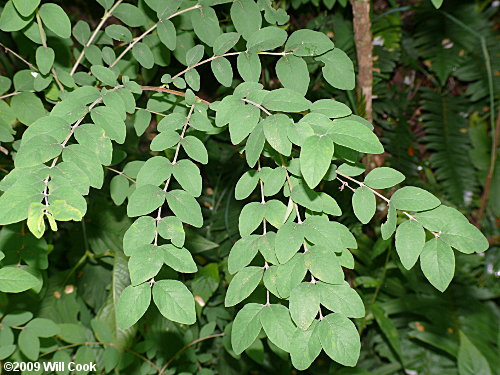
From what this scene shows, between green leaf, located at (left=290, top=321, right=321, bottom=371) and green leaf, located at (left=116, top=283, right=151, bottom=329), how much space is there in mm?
203

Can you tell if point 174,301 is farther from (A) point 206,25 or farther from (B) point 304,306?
(A) point 206,25

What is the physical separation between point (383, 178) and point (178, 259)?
33cm

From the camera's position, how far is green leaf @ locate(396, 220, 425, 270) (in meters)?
0.70

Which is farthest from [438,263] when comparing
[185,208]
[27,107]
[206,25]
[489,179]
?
[489,179]

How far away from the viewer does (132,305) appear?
2.15ft

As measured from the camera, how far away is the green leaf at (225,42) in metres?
0.86

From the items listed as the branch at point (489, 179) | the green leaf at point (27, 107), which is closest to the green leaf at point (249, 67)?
the green leaf at point (27, 107)

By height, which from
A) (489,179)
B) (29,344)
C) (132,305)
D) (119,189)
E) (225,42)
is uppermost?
(225,42)

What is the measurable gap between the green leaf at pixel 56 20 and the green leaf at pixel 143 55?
142mm

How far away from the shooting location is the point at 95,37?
117 centimetres

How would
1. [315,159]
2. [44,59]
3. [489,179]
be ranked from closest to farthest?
[315,159] < [44,59] < [489,179]

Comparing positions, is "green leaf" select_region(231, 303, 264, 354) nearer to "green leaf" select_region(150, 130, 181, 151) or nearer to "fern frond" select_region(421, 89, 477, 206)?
"green leaf" select_region(150, 130, 181, 151)

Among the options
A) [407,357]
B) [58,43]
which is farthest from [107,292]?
[407,357]

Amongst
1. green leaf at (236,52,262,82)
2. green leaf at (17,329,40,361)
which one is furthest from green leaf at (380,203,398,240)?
green leaf at (17,329,40,361)
